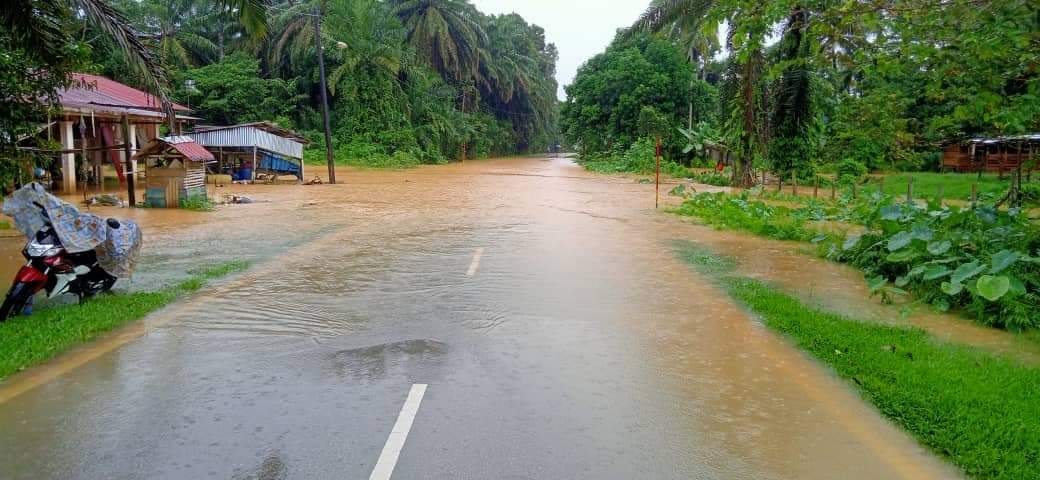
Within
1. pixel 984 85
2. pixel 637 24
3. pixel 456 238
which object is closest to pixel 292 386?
pixel 984 85

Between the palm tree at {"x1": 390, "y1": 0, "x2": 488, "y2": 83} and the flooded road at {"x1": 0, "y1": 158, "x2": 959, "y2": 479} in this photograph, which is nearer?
the flooded road at {"x1": 0, "y1": 158, "x2": 959, "y2": 479}

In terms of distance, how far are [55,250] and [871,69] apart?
9.03 meters

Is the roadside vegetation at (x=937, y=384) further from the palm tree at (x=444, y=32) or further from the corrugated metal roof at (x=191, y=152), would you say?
the palm tree at (x=444, y=32)

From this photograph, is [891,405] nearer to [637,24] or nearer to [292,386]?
[292,386]

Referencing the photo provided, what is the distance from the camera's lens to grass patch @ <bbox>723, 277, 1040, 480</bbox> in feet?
14.3

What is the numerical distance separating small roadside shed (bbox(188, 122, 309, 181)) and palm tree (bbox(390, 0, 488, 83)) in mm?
25926

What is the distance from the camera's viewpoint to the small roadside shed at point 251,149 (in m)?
29.2

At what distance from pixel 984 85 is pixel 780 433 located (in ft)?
19.8

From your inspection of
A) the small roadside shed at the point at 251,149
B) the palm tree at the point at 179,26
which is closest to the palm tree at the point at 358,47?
the palm tree at the point at 179,26

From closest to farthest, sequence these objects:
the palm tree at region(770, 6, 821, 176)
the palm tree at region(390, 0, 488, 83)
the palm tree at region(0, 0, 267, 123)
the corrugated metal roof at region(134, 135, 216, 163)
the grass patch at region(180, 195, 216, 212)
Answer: the palm tree at region(0, 0, 267, 123), the corrugated metal roof at region(134, 135, 216, 163), the grass patch at region(180, 195, 216, 212), the palm tree at region(770, 6, 821, 176), the palm tree at region(390, 0, 488, 83)

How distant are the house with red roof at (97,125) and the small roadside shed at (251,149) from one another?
1420mm

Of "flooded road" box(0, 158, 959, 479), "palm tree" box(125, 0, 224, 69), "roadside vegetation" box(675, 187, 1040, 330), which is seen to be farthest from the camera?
"palm tree" box(125, 0, 224, 69)

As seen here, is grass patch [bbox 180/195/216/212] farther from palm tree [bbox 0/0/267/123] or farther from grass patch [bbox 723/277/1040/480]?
grass patch [bbox 723/277/1040/480]

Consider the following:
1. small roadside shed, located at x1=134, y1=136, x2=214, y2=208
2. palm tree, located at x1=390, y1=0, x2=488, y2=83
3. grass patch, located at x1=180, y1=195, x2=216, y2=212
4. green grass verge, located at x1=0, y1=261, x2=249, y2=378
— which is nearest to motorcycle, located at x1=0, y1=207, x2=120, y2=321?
green grass verge, located at x1=0, y1=261, x2=249, y2=378
